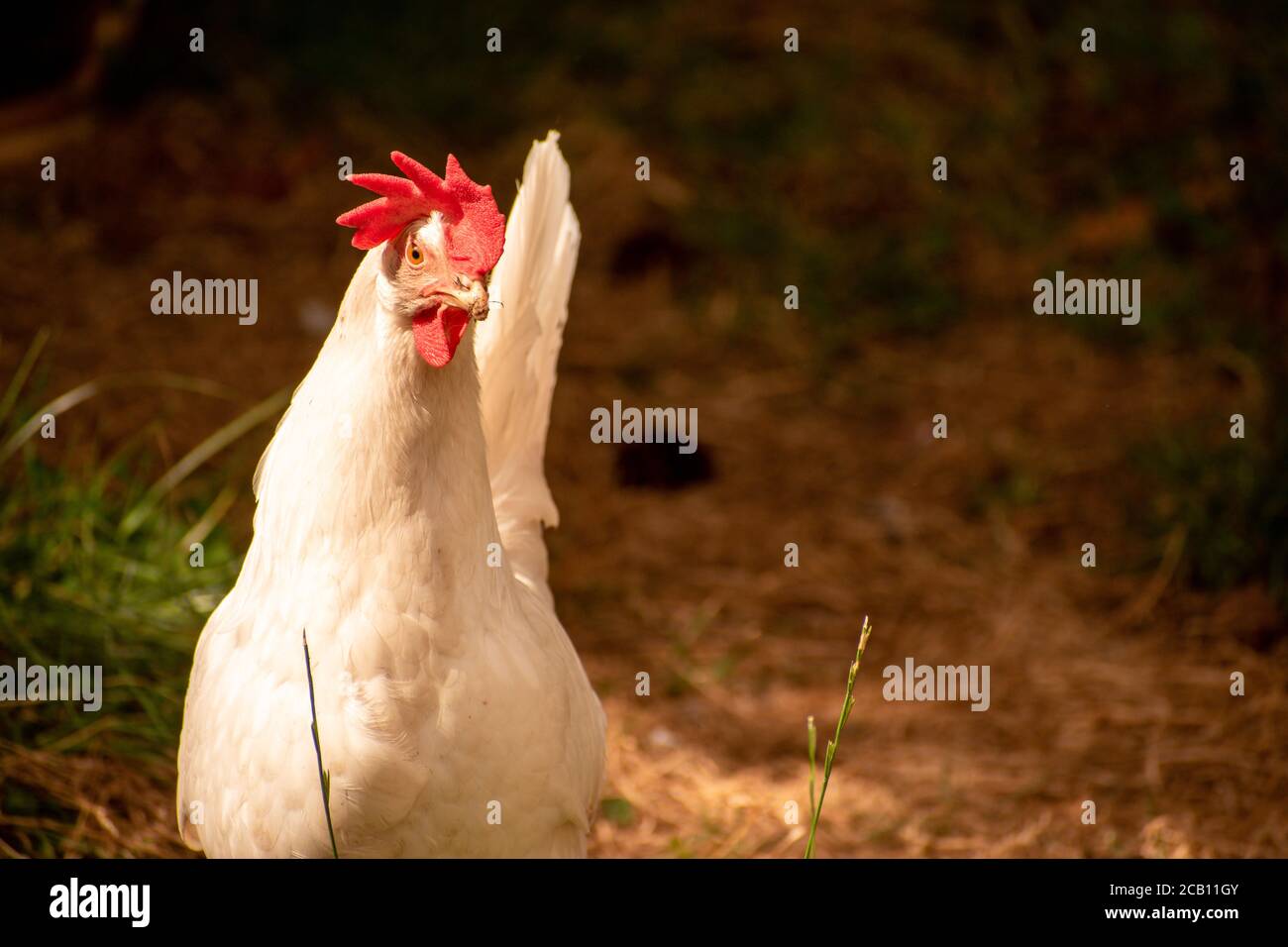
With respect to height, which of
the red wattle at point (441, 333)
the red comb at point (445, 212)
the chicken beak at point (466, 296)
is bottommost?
the red wattle at point (441, 333)

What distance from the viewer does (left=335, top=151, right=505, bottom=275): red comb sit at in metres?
2.31

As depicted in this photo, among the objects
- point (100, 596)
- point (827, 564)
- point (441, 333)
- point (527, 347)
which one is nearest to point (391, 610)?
point (441, 333)

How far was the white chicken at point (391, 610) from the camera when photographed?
2.39 meters

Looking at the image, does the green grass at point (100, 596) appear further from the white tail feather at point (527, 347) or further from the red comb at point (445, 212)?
the red comb at point (445, 212)

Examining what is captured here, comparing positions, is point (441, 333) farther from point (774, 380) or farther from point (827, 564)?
point (774, 380)

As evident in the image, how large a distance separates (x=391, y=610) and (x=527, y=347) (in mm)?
846

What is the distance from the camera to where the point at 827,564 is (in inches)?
207

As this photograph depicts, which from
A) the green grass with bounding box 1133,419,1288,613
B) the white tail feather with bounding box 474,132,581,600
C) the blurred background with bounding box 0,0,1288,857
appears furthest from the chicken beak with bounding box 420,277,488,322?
the green grass with bounding box 1133,419,1288,613

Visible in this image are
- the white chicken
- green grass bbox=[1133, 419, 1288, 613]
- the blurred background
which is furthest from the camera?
green grass bbox=[1133, 419, 1288, 613]

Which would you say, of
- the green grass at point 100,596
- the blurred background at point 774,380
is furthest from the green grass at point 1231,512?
the green grass at point 100,596

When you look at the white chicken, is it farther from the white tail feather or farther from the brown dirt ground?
the brown dirt ground

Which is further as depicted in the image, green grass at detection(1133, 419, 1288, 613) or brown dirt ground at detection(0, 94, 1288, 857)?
green grass at detection(1133, 419, 1288, 613)

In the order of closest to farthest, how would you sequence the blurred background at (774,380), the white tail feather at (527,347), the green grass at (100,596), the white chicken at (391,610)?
the white chicken at (391,610)
the white tail feather at (527,347)
the green grass at (100,596)
the blurred background at (774,380)

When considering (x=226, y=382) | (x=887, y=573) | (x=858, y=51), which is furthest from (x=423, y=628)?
(x=858, y=51)
